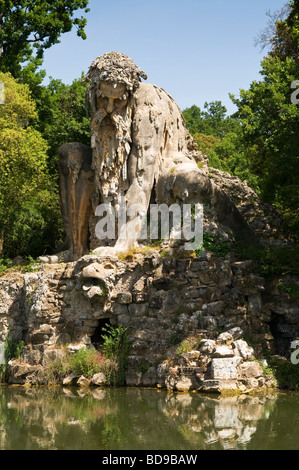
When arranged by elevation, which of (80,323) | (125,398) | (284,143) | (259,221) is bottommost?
(125,398)

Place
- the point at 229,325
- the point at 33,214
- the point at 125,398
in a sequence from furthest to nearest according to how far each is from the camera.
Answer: the point at 33,214
the point at 229,325
the point at 125,398

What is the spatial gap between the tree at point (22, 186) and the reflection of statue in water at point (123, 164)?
7.13ft

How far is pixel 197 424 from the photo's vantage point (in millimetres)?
9047

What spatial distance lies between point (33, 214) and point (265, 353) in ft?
32.2

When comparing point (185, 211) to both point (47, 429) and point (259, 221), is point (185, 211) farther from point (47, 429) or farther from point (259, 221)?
point (47, 429)

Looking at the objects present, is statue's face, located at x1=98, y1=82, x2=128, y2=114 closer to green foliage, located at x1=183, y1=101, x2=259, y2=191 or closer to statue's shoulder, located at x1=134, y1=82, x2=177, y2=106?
statue's shoulder, located at x1=134, y1=82, x2=177, y2=106

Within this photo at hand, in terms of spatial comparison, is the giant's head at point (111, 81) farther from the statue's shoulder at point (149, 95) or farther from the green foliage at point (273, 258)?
the green foliage at point (273, 258)

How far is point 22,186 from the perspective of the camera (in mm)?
18297

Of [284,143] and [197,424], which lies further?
[284,143]

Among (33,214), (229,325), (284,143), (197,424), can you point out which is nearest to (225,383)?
(229,325)

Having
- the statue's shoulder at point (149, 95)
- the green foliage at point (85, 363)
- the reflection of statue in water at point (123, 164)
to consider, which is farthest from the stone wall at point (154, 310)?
the statue's shoulder at point (149, 95)

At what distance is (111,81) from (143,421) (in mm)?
8533

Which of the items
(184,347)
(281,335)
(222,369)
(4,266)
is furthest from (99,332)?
(281,335)
